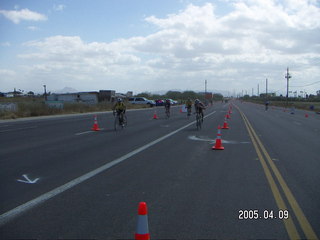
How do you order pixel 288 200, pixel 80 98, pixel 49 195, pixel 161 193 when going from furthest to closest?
1. pixel 80 98
2. pixel 161 193
3. pixel 49 195
4. pixel 288 200

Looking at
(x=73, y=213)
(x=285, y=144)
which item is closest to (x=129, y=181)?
(x=73, y=213)

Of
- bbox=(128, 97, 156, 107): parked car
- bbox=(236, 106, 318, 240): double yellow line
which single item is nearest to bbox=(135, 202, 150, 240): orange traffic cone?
bbox=(236, 106, 318, 240): double yellow line

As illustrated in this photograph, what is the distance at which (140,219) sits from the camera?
405 cm

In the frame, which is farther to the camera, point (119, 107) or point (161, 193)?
point (119, 107)

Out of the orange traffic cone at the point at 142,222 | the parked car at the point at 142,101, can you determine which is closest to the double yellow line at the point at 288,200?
the orange traffic cone at the point at 142,222

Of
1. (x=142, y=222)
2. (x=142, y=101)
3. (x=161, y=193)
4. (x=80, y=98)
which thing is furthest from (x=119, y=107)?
(x=80, y=98)

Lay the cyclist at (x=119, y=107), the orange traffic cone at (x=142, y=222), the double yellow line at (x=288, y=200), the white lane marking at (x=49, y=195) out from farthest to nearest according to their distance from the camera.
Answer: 1. the cyclist at (x=119, y=107)
2. the white lane marking at (x=49, y=195)
3. the double yellow line at (x=288, y=200)
4. the orange traffic cone at (x=142, y=222)

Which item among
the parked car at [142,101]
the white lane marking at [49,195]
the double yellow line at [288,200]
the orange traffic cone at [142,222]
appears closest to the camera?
the orange traffic cone at [142,222]

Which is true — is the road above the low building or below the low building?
below

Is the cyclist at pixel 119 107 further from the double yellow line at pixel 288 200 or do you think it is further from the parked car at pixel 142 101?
the parked car at pixel 142 101

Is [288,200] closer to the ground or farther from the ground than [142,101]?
closer to the ground

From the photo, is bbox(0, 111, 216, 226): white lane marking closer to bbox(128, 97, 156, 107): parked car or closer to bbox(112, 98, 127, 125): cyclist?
bbox(112, 98, 127, 125): cyclist

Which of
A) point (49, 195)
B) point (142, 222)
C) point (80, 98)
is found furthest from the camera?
point (80, 98)

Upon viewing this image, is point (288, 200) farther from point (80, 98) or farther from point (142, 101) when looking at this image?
point (80, 98)
